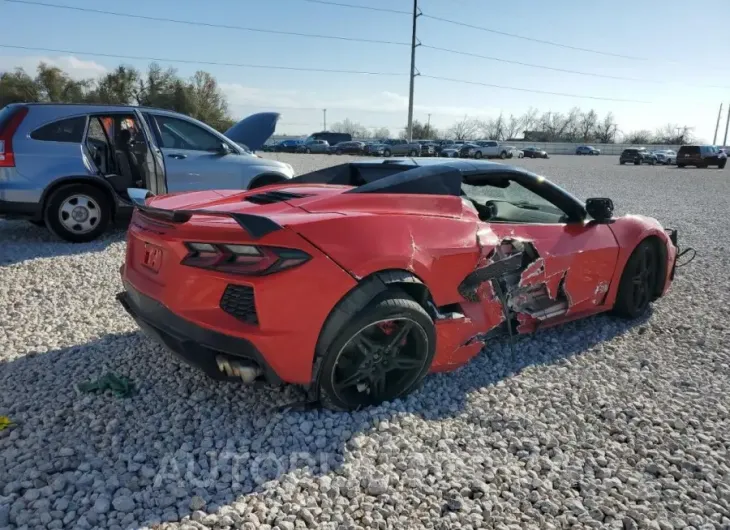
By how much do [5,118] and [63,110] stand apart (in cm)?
61

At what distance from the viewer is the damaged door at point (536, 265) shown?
327 centimetres

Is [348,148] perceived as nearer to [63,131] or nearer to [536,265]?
[63,131]

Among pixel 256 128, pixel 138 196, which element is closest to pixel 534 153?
pixel 256 128

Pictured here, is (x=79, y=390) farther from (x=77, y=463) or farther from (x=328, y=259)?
(x=328, y=259)

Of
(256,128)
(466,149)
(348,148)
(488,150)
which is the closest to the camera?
(256,128)

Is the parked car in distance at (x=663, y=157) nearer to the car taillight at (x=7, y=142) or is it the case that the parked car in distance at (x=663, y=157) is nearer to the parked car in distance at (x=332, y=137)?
the parked car in distance at (x=332, y=137)

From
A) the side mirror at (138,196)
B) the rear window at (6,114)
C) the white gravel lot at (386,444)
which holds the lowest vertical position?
the white gravel lot at (386,444)

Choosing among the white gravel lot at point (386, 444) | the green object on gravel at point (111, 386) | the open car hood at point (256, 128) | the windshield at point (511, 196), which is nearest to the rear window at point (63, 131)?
the open car hood at point (256, 128)

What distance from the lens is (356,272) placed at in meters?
2.58

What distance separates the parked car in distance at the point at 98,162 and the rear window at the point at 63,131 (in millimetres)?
11

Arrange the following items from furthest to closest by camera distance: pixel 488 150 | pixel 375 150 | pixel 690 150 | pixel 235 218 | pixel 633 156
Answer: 1. pixel 488 150
2. pixel 375 150
3. pixel 633 156
4. pixel 690 150
5. pixel 235 218

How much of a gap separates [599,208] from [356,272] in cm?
228

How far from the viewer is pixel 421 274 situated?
2.86 meters

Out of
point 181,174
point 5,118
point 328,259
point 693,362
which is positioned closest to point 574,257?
point 693,362
